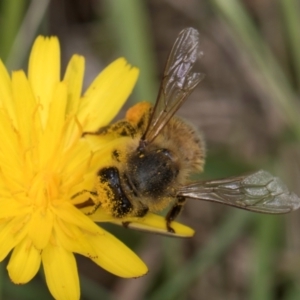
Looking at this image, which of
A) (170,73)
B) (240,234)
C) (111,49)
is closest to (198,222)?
(240,234)

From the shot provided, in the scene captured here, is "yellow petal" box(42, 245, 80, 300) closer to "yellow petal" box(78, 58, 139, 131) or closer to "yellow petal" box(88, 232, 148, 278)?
"yellow petal" box(88, 232, 148, 278)

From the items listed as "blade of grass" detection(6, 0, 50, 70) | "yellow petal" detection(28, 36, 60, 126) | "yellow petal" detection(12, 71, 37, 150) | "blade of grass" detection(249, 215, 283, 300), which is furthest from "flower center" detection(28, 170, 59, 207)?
"blade of grass" detection(249, 215, 283, 300)

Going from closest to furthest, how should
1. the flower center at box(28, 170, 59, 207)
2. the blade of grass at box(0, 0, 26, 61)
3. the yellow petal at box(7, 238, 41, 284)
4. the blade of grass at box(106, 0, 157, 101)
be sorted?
the yellow petal at box(7, 238, 41, 284) → the flower center at box(28, 170, 59, 207) → the blade of grass at box(0, 0, 26, 61) → the blade of grass at box(106, 0, 157, 101)

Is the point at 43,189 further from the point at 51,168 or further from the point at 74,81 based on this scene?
the point at 74,81

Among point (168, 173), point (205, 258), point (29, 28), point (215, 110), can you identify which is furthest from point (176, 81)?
point (215, 110)

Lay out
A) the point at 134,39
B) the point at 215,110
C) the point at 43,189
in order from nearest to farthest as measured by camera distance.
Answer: the point at 43,189, the point at 134,39, the point at 215,110

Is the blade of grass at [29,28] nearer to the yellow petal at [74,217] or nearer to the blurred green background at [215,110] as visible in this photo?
the blurred green background at [215,110]

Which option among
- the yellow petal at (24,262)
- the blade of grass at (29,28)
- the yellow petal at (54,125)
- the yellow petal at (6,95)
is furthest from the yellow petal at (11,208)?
the blade of grass at (29,28)
